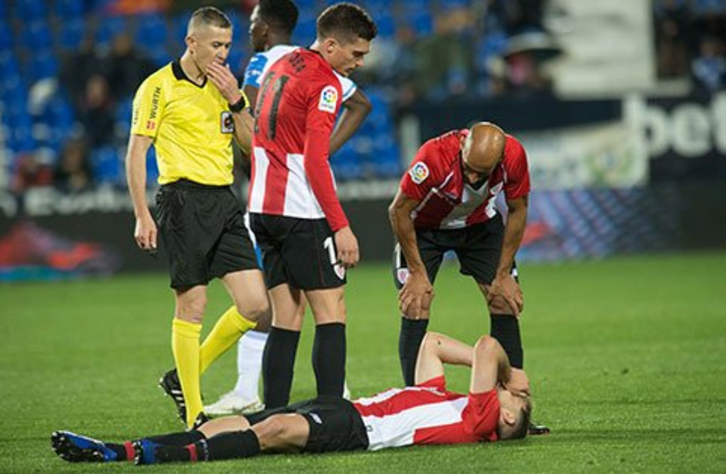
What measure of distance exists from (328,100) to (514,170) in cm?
111

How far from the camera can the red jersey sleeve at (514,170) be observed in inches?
281

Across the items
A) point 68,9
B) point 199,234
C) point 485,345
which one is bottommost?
point 485,345

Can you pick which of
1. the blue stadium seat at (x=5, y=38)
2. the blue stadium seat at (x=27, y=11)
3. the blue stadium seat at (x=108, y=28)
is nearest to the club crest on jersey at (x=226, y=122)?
the blue stadium seat at (x=108, y=28)

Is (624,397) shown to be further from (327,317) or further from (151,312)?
(151,312)

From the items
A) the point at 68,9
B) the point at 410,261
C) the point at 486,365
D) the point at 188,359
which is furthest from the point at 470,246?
the point at 68,9

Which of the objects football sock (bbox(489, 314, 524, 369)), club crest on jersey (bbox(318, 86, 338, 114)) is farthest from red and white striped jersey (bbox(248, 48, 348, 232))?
football sock (bbox(489, 314, 524, 369))

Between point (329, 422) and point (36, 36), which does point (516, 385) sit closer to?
point (329, 422)

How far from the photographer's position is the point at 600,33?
1998 centimetres

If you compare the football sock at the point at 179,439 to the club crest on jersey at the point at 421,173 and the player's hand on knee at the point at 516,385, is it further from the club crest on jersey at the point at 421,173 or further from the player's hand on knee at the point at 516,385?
the club crest on jersey at the point at 421,173

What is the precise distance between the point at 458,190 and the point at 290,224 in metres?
0.94

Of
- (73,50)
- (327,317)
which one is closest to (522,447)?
(327,317)

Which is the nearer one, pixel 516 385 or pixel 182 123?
pixel 516 385

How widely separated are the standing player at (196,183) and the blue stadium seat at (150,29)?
14680 mm

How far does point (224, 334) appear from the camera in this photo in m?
7.35
